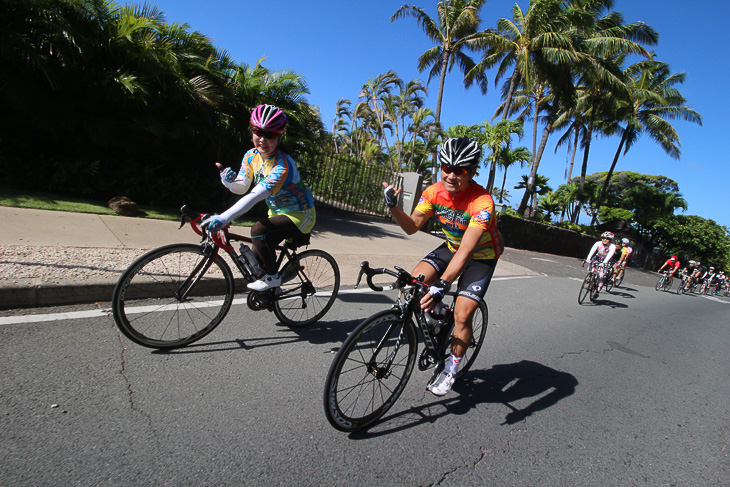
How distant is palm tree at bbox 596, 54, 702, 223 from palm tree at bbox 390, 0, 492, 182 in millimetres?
14170

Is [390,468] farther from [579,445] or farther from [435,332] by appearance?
[579,445]

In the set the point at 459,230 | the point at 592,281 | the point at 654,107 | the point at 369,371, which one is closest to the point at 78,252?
the point at 369,371

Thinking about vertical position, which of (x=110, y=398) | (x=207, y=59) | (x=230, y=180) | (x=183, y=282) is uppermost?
(x=207, y=59)

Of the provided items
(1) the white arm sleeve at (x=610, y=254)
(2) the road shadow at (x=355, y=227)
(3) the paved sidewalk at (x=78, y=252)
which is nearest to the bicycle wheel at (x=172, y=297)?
(3) the paved sidewalk at (x=78, y=252)

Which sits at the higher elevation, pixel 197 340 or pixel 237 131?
pixel 237 131

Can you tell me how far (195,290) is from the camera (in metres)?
3.49

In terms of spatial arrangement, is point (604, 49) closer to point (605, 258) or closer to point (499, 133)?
point (499, 133)

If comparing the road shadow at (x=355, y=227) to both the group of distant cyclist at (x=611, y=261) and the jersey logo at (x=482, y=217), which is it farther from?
the jersey logo at (x=482, y=217)

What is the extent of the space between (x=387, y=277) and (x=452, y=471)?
4.81 metres

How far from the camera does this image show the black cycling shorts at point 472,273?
3158 mm

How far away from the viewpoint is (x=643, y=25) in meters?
27.1

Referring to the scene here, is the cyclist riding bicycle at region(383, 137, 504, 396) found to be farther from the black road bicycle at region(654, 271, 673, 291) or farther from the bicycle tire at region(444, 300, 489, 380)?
the black road bicycle at region(654, 271, 673, 291)

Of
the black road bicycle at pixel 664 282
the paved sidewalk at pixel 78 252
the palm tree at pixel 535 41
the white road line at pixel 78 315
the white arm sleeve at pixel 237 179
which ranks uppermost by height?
the palm tree at pixel 535 41

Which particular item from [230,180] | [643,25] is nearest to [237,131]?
[230,180]
